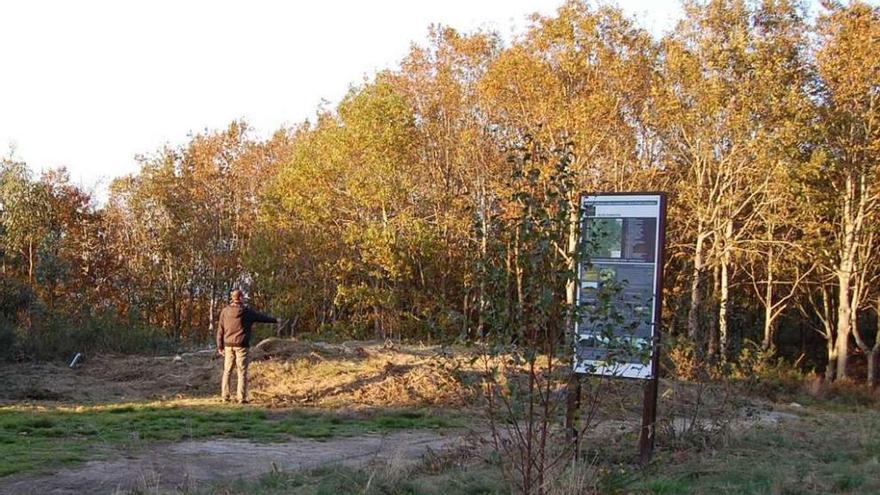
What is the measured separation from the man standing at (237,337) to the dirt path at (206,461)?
153 inches

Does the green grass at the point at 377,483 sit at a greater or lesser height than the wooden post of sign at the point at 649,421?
lesser

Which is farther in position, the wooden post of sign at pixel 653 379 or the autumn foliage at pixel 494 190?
the autumn foliage at pixel 494 190

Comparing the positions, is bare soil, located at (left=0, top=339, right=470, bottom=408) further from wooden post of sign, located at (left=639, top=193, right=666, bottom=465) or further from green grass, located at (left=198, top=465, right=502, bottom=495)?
green grass, located at (left=198, top=465, right=502, bottom=495)

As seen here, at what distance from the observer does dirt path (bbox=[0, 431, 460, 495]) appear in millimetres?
8578

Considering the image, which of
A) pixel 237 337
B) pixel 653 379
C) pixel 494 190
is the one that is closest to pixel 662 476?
pixel 653 379

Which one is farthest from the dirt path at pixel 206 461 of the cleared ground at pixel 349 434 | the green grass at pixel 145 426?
the green grass at pixel 145 426

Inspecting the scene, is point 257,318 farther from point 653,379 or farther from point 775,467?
point 775,467

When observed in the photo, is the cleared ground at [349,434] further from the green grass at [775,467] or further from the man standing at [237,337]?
the man standing at [237,337]

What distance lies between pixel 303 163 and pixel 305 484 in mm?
28552

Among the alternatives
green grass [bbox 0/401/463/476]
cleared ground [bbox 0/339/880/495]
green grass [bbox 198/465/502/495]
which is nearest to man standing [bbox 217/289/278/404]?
cleared ground [bbox 0/339/880/495]

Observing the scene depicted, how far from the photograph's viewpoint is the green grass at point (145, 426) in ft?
34.5

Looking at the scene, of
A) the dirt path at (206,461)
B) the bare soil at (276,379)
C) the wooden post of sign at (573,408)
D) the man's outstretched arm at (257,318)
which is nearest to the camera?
the wooden post of sign at (573,408)

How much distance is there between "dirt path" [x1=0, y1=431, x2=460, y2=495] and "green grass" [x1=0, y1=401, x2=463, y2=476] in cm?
42

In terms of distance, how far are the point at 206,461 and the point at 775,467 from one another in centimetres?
614
